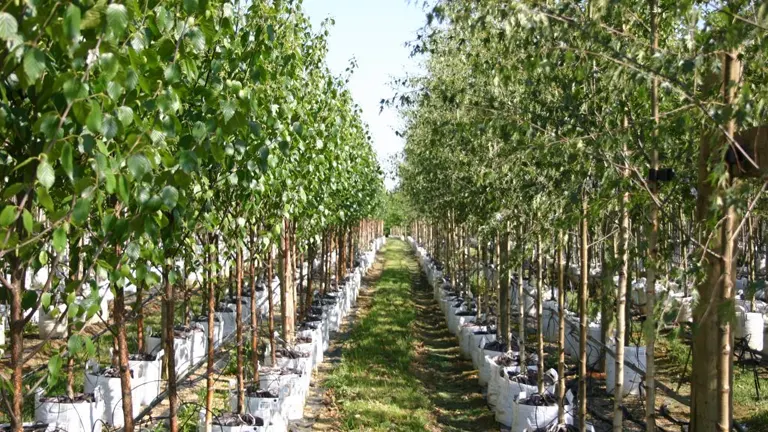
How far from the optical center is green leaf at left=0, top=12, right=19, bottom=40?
1641 mm

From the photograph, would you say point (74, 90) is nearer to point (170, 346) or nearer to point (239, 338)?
point (170, 346)

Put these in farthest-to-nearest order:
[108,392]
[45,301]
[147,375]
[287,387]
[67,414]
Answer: [147,375]
[287,387]
[108,392]
[67,414]
[45,301]

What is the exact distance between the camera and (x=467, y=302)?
573 inches

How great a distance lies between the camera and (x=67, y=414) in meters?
6.74

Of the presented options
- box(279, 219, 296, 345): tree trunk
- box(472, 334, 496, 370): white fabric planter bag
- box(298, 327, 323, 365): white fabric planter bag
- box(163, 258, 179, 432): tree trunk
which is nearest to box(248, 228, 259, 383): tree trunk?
box(279, 219, 296, 345): tree trunk

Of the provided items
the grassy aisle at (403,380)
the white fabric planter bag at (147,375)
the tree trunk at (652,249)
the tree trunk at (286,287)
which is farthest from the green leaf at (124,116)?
the tree trunk at (286,287)

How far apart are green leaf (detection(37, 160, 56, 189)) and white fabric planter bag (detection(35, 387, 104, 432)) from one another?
5.48m

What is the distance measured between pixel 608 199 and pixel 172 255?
8.50ft

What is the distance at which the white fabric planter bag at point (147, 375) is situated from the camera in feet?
27.6

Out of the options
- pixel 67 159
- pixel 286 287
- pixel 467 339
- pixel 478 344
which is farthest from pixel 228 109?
pixel 467 339

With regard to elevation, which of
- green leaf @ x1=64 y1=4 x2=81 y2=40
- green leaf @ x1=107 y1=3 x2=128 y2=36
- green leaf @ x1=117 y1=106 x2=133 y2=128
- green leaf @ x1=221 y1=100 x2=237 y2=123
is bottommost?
green leaf @ x1=117 y1=106 x2=133 y2=128

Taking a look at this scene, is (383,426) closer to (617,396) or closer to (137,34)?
(617,396)

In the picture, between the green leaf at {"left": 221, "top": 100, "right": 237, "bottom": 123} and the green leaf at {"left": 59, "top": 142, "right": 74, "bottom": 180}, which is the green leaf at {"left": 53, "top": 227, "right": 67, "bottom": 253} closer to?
the green leaf at {"left": 59, "top": 142, "right": 74, "bottom": 180}

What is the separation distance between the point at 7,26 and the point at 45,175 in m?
0.41
